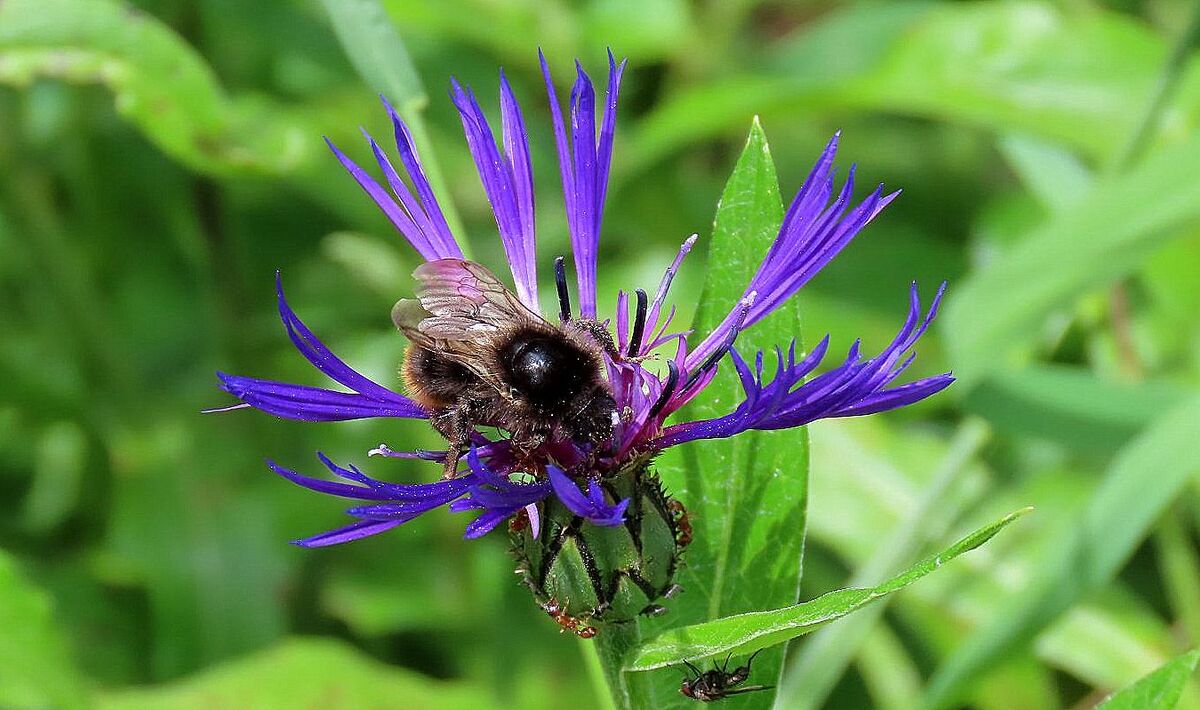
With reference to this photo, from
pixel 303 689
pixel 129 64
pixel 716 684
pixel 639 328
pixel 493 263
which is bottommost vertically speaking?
pixel 303 689

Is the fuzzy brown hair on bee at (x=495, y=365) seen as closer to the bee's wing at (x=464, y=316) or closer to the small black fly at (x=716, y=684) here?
the bee's wing at (x=464, y=316)

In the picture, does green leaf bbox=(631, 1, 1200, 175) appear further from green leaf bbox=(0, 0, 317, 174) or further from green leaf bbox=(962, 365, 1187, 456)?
green leaf bbox=(0, 0, 317, 174)

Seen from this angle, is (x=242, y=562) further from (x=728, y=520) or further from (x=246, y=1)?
(x=728, y=520)

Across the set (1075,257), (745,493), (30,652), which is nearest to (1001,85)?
(1075,257)

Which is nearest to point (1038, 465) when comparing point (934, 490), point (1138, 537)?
point (934, 490)

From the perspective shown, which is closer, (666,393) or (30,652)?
(666,393)

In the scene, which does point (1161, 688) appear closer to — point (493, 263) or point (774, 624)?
point (774, 624)

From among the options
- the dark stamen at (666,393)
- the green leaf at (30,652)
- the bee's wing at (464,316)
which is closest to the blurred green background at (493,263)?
the green leaf at (30,652)
